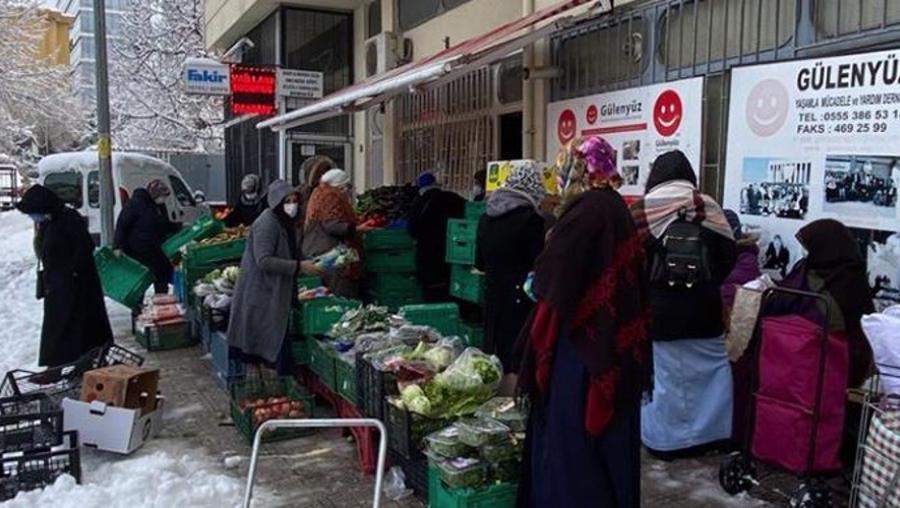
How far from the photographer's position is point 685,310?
4.72 m

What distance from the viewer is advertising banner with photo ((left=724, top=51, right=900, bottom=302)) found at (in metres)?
4.80

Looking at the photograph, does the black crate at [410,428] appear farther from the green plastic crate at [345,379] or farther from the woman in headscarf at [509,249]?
the woman in headscarf at [509,249]

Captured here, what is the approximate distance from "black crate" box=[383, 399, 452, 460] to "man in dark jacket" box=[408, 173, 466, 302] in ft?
11.9

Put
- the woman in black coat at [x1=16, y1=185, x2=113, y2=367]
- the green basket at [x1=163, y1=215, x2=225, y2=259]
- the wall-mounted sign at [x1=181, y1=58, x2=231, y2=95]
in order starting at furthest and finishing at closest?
the wall-mounted sign at [x1=181, y1=58, x2=231, y2=95], the green basket at [x1=163, y1=215, x2=225, y2=259], the woman in black coat at [x1=16, y1=185, x2=113, y2=367]

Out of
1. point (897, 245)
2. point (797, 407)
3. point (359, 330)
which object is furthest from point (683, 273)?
point (359, 330)

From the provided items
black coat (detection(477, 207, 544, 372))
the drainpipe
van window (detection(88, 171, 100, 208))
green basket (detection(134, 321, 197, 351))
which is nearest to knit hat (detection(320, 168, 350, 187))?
black coat (detection(477, 207, 544, 372))

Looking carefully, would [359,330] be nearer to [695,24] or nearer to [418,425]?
[418,425]

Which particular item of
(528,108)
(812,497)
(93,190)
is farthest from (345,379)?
(93,190)

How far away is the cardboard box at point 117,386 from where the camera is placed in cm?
520

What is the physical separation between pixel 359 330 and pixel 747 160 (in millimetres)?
3056

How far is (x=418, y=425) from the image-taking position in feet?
13.6

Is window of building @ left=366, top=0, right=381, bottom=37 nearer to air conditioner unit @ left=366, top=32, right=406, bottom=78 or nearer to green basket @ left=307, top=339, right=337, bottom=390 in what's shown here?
air conditioner unit @ left=366, top=32, right=406, bottom=78

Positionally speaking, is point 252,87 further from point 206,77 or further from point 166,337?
point 166,337

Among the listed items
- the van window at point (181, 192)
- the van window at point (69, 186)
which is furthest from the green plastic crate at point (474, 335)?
the van window at point (69, 186)
